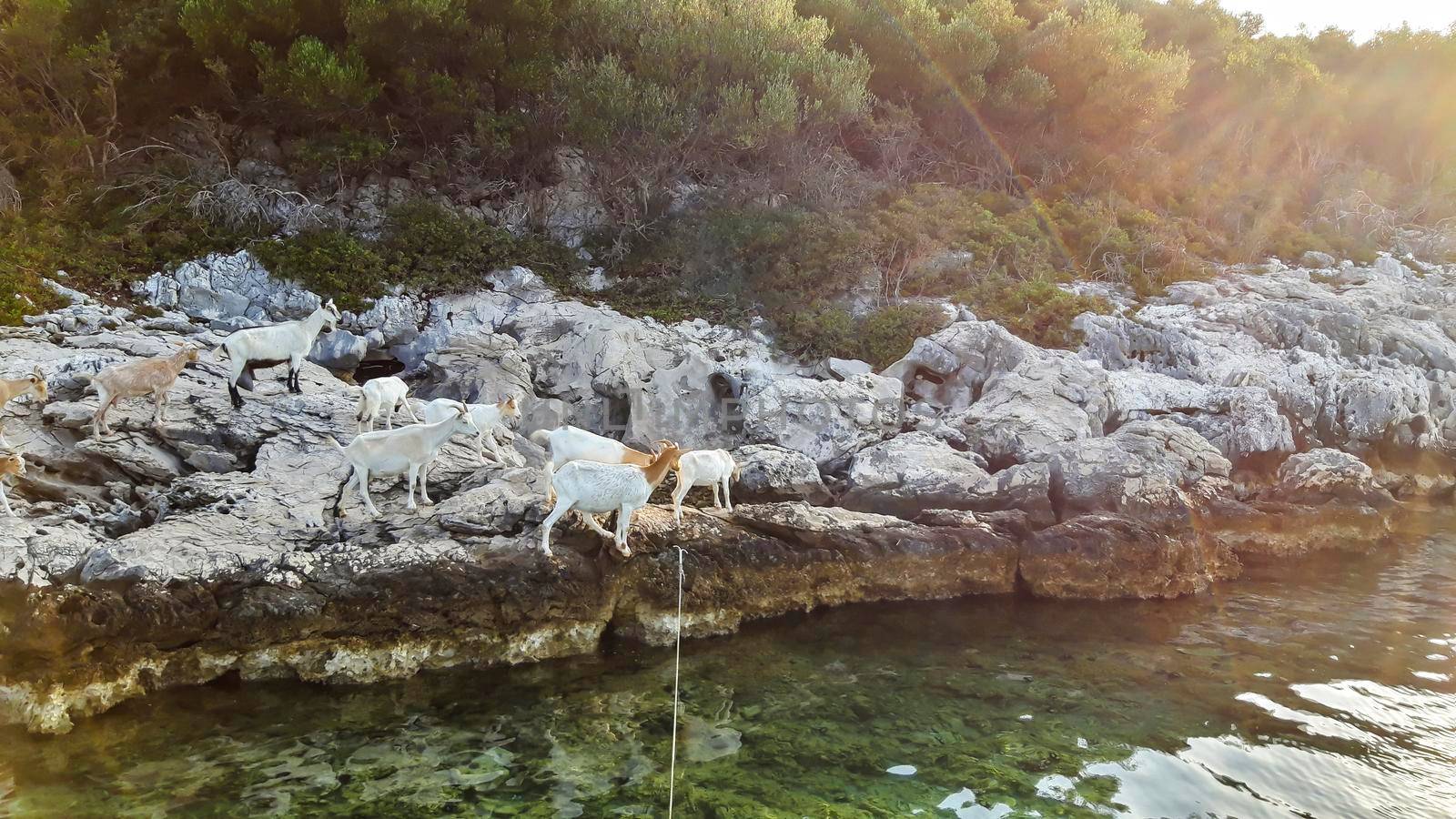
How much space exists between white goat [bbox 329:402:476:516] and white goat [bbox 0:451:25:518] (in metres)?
3.21

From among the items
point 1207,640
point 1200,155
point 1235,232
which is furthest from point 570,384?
point 1200,155

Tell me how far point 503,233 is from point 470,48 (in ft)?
17.6

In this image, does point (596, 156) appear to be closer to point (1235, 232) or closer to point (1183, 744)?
point (1183, 744)

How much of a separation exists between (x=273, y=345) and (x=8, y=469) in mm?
3627

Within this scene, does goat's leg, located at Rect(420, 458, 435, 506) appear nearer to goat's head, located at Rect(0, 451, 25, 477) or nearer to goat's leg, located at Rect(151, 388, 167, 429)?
goat's leg, located at Rect(151, 388, 167, 429)

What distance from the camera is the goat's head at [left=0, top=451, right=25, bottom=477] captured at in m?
8.50

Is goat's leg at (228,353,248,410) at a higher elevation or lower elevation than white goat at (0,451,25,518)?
higher

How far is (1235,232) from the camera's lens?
3120 cm

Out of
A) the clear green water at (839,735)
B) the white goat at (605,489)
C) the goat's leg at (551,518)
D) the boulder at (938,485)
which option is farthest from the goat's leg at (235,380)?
the boulder at (938,485)

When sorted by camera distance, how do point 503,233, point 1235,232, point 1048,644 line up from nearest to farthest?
point 1048,644
point 503,233
point 1235,232

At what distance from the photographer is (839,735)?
26.0 feet

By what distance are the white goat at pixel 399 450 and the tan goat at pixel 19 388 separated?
161 inches

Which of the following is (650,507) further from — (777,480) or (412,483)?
(412,483)

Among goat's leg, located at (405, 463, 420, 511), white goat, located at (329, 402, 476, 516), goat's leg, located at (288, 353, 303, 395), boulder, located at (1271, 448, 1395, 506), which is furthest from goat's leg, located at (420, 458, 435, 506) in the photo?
boulder, located at (1271, 448, 1395, 506)
